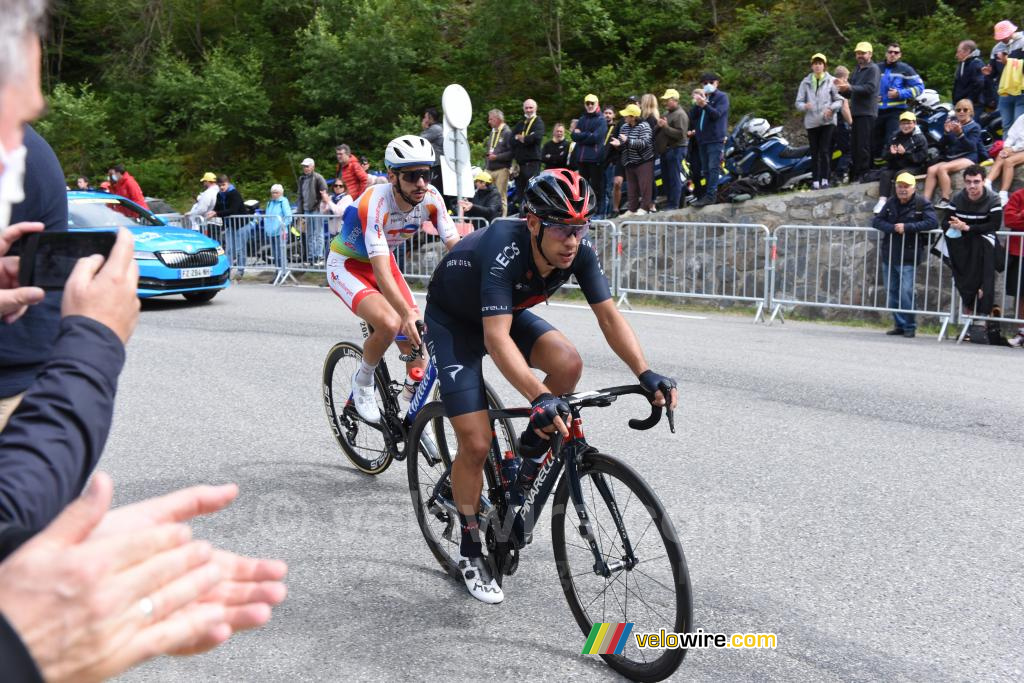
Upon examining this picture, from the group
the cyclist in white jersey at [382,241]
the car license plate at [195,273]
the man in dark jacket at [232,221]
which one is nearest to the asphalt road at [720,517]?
the cyclist in white jersey at [382,241]

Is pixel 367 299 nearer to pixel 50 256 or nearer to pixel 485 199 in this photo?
pixel 50 256

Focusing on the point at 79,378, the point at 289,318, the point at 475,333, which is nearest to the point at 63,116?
the point at 289,318

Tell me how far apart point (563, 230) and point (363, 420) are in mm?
2596

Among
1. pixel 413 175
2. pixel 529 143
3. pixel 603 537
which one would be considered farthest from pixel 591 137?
pixel 603 537

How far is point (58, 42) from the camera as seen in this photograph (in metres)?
36.9

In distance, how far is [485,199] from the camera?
17375 millimetres

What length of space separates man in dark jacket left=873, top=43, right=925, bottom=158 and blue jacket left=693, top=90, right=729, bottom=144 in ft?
7.41

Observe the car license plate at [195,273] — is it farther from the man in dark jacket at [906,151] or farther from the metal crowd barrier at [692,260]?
the man in dark jacket at [906,151]

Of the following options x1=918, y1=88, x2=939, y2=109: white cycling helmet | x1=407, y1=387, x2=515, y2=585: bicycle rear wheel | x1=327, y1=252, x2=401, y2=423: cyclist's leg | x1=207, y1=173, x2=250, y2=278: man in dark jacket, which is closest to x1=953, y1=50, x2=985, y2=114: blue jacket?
x1=918, y1=88, x2=939, y2=109: white cycling helmet

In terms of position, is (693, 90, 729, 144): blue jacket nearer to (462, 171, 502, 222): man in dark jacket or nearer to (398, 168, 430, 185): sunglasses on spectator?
(462, 171, 502, 222): man in dark jacket

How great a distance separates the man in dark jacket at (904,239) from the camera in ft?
40.0

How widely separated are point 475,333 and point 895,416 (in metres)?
4.34

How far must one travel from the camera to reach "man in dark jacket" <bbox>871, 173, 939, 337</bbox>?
12188mm

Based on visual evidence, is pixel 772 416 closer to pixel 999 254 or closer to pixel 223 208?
pixel 999 254
